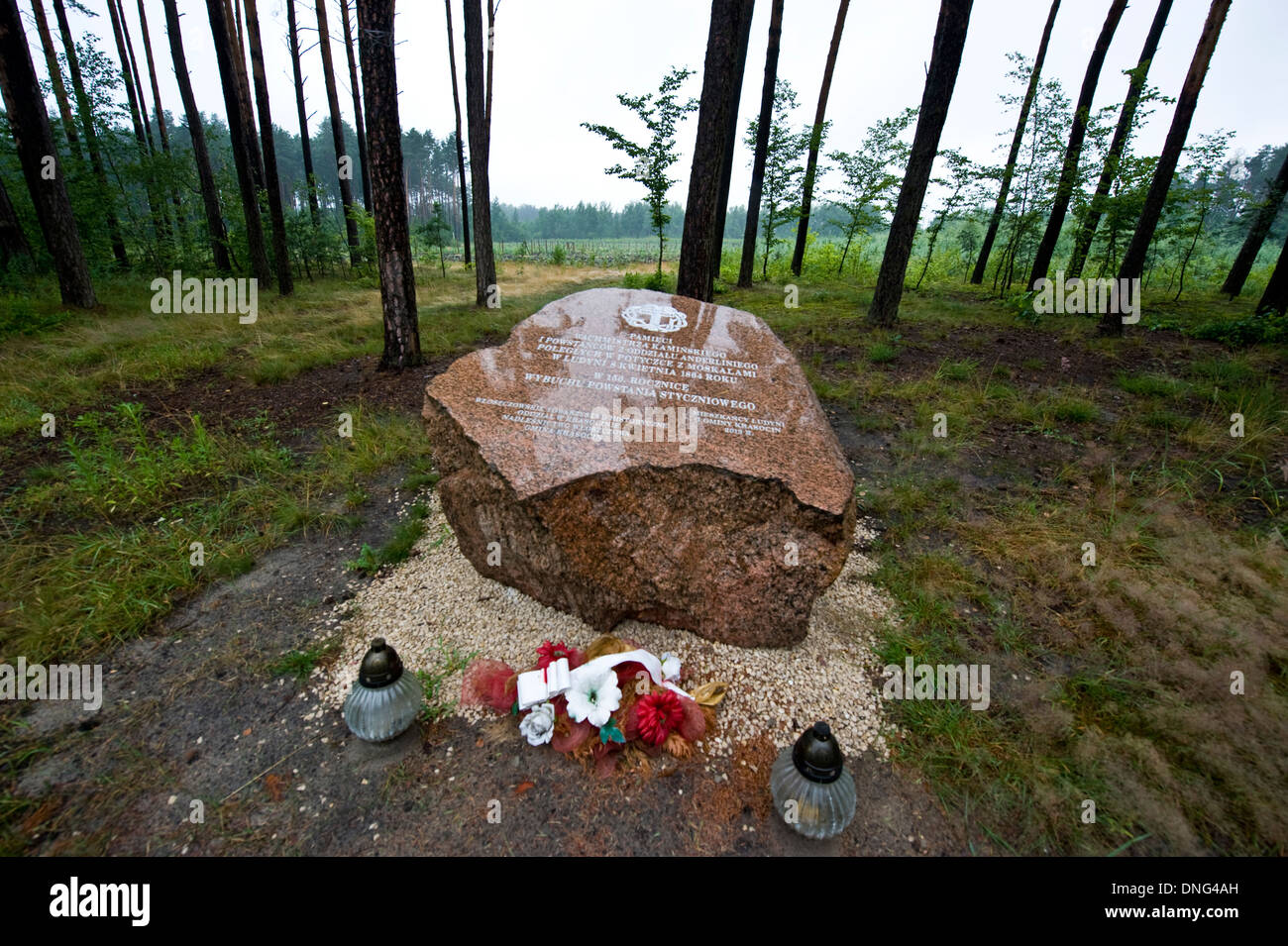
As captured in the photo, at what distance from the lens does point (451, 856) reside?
1855 millimetres

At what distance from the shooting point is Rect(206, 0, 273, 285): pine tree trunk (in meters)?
8.53

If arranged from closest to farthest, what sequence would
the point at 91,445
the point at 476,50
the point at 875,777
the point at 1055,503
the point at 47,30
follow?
the point at 875,777 → the point at 1055,503 → the point at 91,445 → the point at 476,50 → the point at 47,30

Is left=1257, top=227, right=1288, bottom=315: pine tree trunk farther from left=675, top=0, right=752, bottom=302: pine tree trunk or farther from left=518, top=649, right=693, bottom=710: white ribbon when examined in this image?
left=518, top=649, right=693, bottom=710: white ribbon

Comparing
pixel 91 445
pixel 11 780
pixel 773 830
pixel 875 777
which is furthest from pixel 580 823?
pixel 91 445

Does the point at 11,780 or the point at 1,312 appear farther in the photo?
the point at 1,312

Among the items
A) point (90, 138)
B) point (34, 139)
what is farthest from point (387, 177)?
point (90, 138)

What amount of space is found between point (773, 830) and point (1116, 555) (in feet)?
9.81

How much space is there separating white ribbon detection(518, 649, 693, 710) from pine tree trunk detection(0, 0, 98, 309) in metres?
10.1

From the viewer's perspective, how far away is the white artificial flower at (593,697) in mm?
2229

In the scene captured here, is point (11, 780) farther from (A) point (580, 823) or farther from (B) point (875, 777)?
(B) point (875, 777)

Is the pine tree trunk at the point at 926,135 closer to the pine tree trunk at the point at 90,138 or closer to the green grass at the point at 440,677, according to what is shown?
the green grass at the point at 440,677

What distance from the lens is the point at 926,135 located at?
7184 millimetres

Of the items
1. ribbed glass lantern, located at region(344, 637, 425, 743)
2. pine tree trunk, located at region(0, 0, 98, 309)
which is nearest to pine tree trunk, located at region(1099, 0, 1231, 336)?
ribbed glass lantern, located at region(344, 637, 425, 743)
